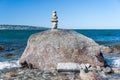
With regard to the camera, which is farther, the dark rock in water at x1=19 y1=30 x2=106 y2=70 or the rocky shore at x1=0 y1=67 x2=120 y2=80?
the dark rock in water at x1=19 y1=30 x2=106 y2=70

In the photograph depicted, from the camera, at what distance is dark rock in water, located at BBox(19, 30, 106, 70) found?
1506 cm

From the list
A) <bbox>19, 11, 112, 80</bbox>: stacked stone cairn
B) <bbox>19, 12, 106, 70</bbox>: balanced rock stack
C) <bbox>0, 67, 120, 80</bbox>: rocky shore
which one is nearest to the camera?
<bbox>0, 67, 120, 80</bbox>: rocky shore

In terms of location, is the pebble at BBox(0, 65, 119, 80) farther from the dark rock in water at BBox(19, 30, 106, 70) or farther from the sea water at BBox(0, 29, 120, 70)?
the sea water at BBox(0, 29, 120, 70)

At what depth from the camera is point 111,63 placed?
16.9m

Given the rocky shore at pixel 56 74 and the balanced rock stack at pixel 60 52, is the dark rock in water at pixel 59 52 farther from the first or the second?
the rocky shore at pixel 56 74

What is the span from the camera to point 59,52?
50.0 feet

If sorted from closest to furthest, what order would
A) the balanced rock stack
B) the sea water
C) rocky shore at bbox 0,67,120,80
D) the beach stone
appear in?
the beach stone → rocky shore at bbox 0,67,120,80 → the balanced rock stack → the sea water

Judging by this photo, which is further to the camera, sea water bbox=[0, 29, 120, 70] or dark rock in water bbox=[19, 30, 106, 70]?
sea water bbox=[0, 29, 120, 70]

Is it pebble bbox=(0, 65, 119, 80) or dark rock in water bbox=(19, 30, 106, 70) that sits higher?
dark rock in water bbox=(19, 30, 106, 70)

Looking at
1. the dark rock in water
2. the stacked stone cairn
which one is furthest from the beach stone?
the dark rock in water

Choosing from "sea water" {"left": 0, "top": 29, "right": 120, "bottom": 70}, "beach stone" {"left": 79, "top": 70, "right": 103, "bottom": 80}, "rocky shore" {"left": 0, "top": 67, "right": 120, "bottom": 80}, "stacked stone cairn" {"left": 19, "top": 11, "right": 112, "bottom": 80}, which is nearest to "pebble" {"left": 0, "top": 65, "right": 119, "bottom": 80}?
"rocky shore" {"left": 0, "top": 67, "right": 120, "bottom": 80}

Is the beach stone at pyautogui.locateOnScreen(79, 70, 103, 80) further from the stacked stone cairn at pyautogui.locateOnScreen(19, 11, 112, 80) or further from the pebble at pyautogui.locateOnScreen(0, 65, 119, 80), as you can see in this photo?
the stacked stone cairn at pyautogui.locateOnScreen(19, 11, 112, 80)

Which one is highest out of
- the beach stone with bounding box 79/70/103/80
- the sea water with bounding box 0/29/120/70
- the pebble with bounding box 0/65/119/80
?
the beach stone with bounding box 79/70/103/80

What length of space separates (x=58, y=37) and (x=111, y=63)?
10.8 ft
